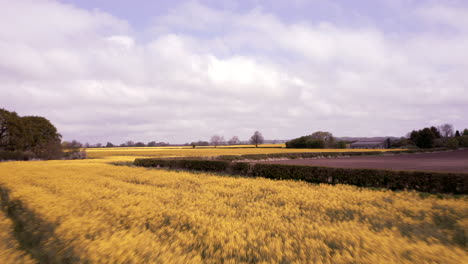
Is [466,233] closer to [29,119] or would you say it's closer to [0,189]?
[0,189]

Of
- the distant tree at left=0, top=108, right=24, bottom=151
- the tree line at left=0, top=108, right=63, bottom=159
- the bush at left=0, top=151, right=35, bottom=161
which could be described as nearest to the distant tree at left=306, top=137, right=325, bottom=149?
the tree line at left=0, top=108, right=63, bottom=159

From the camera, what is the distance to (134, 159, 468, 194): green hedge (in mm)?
10703

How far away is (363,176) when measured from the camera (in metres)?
12.9

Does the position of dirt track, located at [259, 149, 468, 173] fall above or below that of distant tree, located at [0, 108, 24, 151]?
below

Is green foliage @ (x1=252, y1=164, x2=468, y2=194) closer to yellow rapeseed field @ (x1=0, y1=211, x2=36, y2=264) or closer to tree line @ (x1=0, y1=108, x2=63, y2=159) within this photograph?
yellow rapeseed field @ (x1=0, y1=211, x2=36, y2=264)

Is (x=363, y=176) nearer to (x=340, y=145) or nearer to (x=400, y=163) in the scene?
(x=400, y=163)

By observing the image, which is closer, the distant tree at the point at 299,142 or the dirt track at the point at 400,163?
the dirt track at the point at 400,163

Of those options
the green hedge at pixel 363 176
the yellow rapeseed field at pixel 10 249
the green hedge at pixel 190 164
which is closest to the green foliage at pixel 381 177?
the green hedge at pixel 363 176

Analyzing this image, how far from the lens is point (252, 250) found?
419cm

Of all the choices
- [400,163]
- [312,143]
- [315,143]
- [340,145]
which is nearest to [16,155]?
[400,163]

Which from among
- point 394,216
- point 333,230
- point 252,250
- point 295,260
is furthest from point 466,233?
point 252,250

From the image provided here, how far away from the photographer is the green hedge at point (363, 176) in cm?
1070

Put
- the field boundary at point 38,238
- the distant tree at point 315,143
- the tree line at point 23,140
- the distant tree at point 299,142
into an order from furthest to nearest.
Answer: the distant tree at point 299,142
the distant tree at point 315,143
the tree line at point 23,140
the field boundary at point 38,238

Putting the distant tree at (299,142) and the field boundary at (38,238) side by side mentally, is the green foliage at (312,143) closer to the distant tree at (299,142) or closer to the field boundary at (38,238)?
the distant tree at (299,142)
